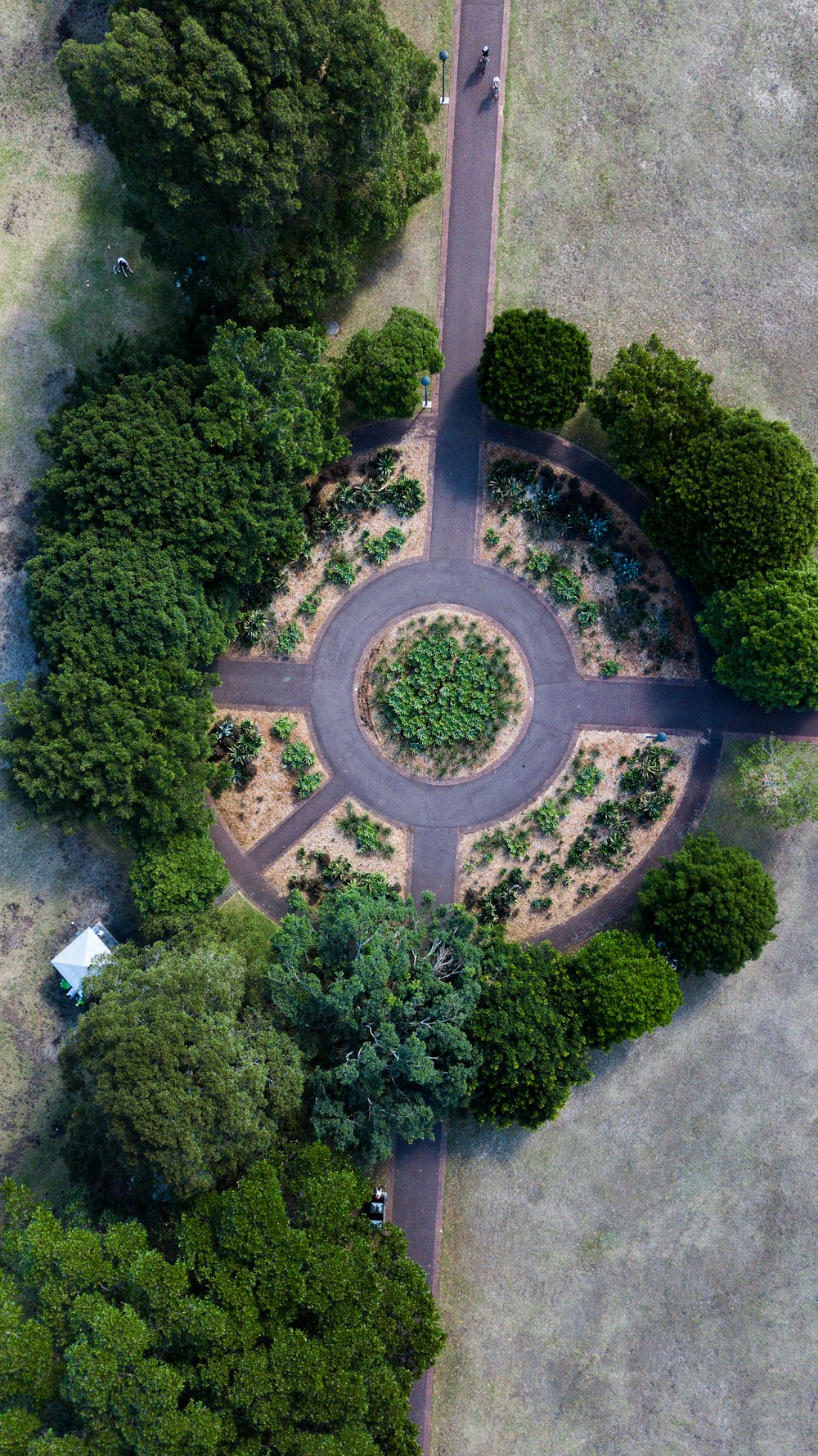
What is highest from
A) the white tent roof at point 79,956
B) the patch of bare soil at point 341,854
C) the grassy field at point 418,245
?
the grassy field at point 418,245

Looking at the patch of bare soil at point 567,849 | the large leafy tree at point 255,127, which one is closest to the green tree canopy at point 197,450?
the large leafy tree at point 255,127

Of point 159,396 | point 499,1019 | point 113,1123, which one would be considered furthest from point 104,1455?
point 159,396

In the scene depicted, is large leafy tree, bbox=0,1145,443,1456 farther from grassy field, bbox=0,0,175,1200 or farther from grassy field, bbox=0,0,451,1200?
grassy field, bbox=0,0,175,1200

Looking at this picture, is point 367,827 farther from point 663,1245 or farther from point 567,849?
point 663,1245

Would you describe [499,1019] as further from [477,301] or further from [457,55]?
[457,55]

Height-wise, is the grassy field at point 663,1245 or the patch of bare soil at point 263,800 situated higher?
the patch of bare soil at point 263,800

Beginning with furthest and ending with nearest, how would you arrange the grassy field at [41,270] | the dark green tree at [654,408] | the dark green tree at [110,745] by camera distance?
the grassy field at [41,270] < the dark green tree at [654,408] < the dark green tree at [110,745]

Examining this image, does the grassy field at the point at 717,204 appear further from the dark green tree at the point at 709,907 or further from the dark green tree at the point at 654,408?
the dark green tree at the point at 709,907
